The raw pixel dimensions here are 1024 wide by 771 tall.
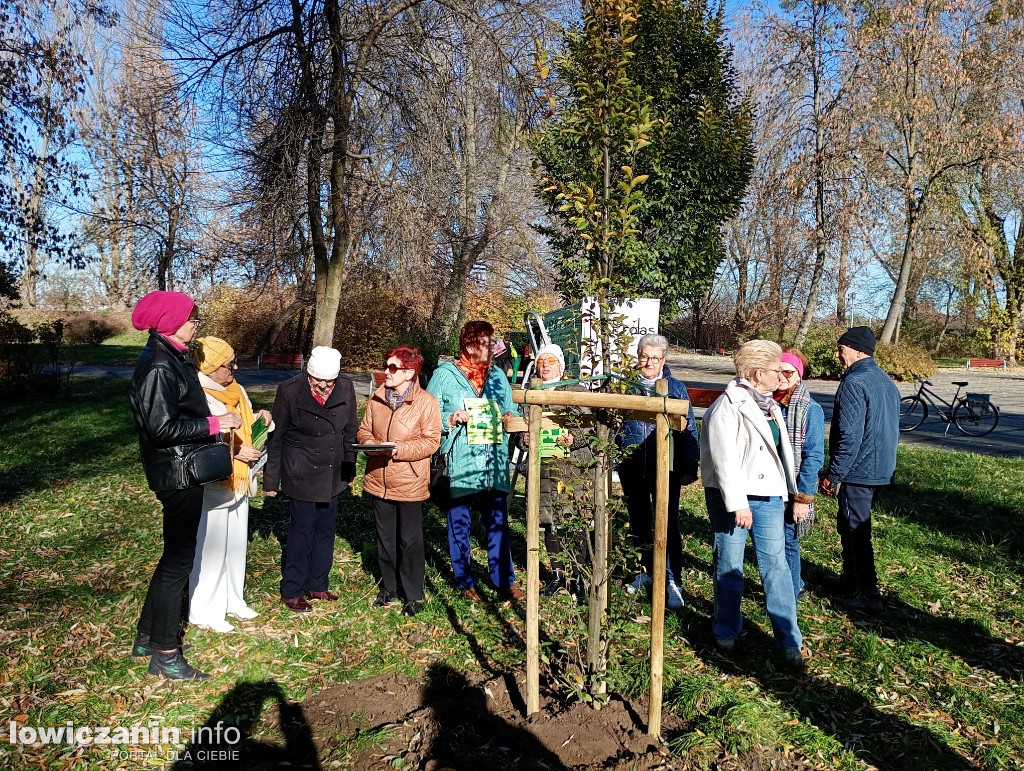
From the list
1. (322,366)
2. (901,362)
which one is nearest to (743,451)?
(322,366)

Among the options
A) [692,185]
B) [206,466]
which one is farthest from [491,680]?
[692,185]

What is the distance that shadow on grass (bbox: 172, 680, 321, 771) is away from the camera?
3.11 metres

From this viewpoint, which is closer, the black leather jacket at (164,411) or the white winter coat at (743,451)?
the black leather jacket at (164,411)

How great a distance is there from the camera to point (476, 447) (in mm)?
4855

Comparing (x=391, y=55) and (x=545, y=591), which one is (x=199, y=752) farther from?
(x=391, y=55)

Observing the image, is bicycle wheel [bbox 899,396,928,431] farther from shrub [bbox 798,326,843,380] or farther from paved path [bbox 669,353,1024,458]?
Answer: shrub [bbox 798,326,843,380]

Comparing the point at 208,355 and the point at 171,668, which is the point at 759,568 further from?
the point at 208,355

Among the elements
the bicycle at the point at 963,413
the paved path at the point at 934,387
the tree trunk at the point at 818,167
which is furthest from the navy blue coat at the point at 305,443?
the tree trunk at the point at 818,167

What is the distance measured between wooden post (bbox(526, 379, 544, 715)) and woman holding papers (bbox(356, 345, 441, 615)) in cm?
144

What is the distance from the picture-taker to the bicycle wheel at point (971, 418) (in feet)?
39.4

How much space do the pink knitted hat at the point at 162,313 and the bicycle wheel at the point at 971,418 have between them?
12.7m

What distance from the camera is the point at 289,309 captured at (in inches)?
896

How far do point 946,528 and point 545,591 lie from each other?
14.0 feet

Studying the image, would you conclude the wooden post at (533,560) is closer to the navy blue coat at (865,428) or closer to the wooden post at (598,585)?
the wooden post at (598,585)
